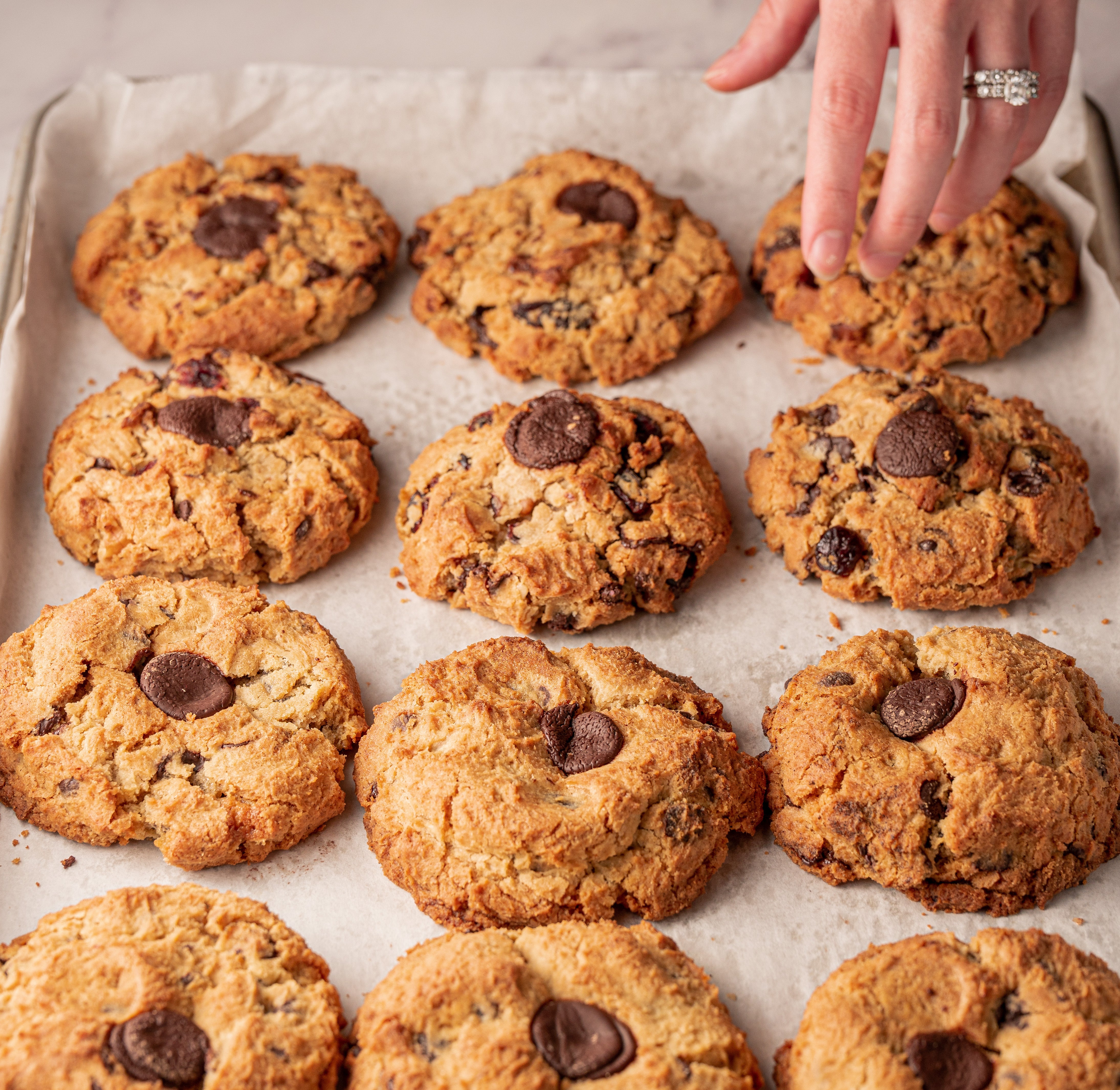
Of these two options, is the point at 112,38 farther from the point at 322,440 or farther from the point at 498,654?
the point at 498,654

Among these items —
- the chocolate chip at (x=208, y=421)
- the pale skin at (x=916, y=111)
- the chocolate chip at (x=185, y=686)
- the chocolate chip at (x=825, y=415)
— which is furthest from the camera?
the chocolate chip at (x=825, y=415)

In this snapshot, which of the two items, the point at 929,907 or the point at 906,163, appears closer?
the point at 929,907

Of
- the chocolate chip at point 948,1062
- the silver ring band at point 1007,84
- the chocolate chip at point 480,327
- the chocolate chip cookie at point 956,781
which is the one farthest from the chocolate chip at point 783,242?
the chocolate chip at point 948,1062

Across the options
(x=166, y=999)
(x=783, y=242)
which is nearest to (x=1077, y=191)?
(x=783, y=242)

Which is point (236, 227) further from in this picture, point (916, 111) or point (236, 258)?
point (916, 111)

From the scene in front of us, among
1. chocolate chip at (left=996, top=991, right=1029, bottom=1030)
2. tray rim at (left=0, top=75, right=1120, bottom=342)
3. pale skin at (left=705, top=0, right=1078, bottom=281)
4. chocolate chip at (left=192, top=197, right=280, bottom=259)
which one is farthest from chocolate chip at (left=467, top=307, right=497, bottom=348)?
chocolate chip at (left=996, top=991, right=1029, bottom=1030)

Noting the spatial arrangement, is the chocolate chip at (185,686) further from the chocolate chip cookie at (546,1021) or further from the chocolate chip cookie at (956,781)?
the chocolate chip cookie at (956,781)

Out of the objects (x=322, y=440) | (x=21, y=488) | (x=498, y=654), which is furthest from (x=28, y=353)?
(x=498, y=654)
